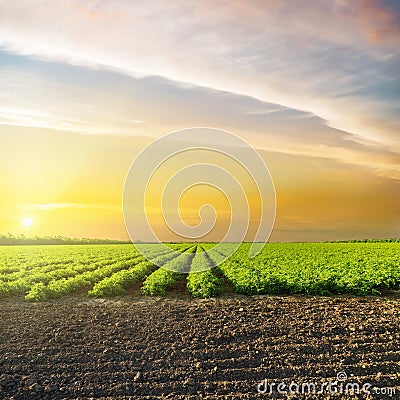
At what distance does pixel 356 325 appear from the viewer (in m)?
11.7

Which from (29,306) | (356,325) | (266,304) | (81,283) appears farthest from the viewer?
(81,283)

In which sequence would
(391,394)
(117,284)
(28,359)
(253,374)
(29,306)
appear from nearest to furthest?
1. (391,394)
2. (253,374)
3. (28,359)
4. (29,306)
5. (117,284)

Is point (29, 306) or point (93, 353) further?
point (29, 306)

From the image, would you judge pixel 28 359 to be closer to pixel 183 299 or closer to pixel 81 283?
pixel 183 299

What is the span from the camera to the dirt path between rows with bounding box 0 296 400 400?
28.5 feet

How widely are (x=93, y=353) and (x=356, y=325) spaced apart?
697 centimetres

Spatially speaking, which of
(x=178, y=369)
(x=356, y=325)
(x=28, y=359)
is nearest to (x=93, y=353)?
(x=28, y=359)

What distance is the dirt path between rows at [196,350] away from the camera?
867cm

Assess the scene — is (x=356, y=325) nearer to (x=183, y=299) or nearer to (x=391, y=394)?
(x=391, y=394)

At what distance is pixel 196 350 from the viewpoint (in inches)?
399

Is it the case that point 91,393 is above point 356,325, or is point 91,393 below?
below

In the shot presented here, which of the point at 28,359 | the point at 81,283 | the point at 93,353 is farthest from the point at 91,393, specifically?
the point at 81,283

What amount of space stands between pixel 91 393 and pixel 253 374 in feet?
10.9

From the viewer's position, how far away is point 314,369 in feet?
30.4
